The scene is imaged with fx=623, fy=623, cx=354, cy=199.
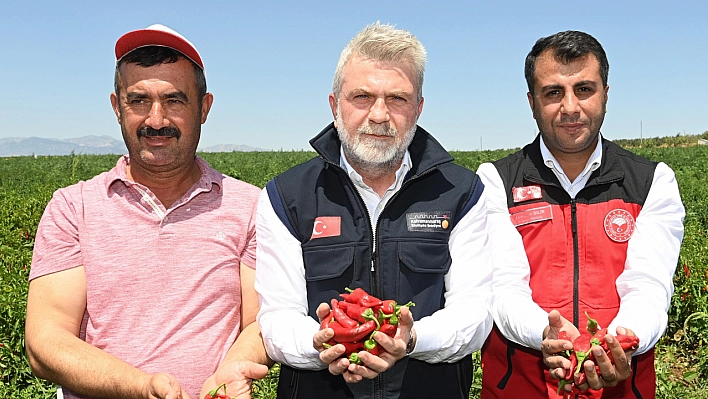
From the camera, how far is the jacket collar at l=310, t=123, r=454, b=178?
9.69 feet

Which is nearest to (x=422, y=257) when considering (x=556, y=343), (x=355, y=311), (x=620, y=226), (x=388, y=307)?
(x=388, y=307)

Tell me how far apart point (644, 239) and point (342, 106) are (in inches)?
64.1

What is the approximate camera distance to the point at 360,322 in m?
2.58

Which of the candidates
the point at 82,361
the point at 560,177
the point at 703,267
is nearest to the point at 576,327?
the point at 560,177

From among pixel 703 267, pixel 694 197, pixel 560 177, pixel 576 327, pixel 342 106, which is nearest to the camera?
pixel 342 106

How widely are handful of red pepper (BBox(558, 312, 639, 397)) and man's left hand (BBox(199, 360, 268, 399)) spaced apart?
1413mm

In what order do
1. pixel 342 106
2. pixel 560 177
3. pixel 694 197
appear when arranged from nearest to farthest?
pixel 342 106 → pixel 560 177 → pixel 694 197

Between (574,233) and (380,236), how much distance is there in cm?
107

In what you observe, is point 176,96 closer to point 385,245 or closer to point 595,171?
point 385,245

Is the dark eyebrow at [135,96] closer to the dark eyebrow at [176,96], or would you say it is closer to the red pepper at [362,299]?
the dark eyebrow at [176,96]

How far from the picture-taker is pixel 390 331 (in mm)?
2600

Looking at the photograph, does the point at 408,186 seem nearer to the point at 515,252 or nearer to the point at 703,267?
the point at 515,252

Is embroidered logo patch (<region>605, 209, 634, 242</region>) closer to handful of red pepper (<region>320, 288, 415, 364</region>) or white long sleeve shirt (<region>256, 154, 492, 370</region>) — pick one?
white long sleeve shirt (<region>256, 154, 492, 370</region>)

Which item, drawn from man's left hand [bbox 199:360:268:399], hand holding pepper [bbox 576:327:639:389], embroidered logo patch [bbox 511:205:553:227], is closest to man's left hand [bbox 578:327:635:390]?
hand holding pepper [bbox 576:327:639:389]
